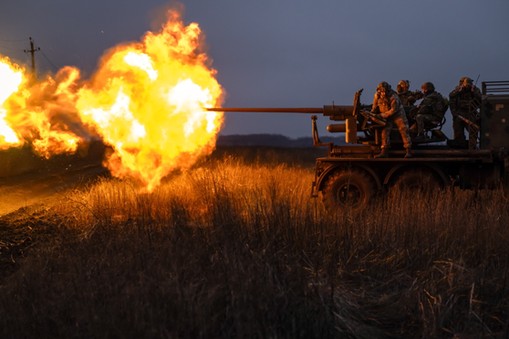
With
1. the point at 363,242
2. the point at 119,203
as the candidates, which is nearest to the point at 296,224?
the point at 363,242

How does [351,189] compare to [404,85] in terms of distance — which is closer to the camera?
[351,189]

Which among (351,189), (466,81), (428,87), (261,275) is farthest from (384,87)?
(261,275)

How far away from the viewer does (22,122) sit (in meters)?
14.6

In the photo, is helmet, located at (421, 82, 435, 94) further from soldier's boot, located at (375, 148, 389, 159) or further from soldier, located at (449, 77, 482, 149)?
soldier's boot, located at (375, 148, 389, 159)

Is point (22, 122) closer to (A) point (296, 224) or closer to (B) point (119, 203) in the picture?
(B) point (119, 203)

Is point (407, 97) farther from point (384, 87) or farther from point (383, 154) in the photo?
point (383, 154)

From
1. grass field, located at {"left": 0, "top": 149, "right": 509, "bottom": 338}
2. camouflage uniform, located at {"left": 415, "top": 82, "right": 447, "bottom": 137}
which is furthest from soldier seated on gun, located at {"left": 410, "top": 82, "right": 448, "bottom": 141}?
grass field, located at {"left": 0, "top": 149, "right": 509, "bottom": 338}

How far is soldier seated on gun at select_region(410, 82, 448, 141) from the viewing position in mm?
12969

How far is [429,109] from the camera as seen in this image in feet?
43.1

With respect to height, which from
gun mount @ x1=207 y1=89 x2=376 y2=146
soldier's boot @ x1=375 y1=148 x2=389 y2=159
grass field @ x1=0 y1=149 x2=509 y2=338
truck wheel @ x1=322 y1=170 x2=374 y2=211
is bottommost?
grass field @ x1=0 y1=149 x2=509 y2=338

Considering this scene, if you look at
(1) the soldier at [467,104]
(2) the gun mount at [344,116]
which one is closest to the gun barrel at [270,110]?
(2) the gun mount at [344,116]

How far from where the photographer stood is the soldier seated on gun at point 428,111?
13.0 meters

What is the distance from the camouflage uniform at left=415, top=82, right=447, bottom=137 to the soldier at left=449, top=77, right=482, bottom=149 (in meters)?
0.27

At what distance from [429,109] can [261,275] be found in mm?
8313
